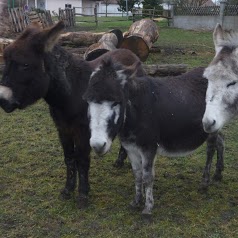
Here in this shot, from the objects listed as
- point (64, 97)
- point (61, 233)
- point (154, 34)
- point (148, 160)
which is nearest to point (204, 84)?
point (148, 160)

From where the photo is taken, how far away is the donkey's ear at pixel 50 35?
350cm

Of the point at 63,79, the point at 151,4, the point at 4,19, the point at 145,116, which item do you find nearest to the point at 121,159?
the point at 145,116

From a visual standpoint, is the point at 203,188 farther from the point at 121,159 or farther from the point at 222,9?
the point at 222,9

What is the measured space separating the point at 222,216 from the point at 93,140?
162 cm

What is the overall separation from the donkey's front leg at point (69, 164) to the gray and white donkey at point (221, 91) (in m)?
1.48

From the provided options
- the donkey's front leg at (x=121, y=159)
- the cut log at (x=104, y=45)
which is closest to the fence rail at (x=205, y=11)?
the cut log at (x=104, y=45)

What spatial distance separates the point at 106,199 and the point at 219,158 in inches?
55.0

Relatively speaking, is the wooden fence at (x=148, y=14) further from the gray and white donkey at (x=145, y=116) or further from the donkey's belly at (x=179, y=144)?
the donkey's belly at (x=179, y=144)

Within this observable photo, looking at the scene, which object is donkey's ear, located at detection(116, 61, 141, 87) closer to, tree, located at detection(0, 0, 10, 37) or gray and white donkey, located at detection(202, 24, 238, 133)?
gray and white donkey, located at detection(202, 24, 238, 133)

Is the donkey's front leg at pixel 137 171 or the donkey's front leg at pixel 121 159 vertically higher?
the donkey's front leg at pixel 137 171

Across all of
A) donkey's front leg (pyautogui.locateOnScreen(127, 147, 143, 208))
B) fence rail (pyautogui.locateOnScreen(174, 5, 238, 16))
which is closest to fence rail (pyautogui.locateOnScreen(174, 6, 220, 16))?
fence rail (pyautogui.locateOnScreen(174, 5, 238, 16))

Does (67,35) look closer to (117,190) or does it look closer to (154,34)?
(154,34)

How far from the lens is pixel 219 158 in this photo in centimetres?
450

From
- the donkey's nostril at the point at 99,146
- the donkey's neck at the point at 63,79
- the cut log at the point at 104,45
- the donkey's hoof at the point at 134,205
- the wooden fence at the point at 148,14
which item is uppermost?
the donkey's neck at the point at 63,79
